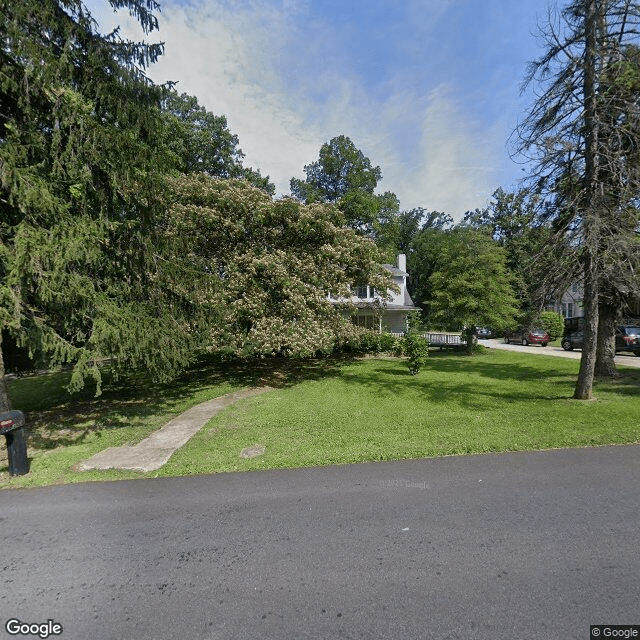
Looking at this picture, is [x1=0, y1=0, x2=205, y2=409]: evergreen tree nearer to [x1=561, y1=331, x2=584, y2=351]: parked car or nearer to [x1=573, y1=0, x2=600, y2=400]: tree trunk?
[x1=573, y1=0, x2=600, y2=400]: tree trunk

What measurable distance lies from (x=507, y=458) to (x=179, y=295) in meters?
7.38

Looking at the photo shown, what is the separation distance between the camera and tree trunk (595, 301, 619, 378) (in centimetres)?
1155

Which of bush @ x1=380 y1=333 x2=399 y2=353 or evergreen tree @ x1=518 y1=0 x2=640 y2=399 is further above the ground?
evergreen tree @ x1=518 y1=0 x2=640 y2=399

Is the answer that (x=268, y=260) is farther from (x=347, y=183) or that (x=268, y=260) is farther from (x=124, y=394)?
(x=347, y=183)

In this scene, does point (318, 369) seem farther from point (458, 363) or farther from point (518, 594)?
point (518, 594)

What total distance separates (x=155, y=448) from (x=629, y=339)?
21141 mm

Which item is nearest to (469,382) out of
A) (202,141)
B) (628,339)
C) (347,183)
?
(628,339)

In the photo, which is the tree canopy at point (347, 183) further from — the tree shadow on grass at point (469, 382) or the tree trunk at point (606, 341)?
the tree trunk at point (606, 341)

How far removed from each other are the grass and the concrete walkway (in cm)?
21

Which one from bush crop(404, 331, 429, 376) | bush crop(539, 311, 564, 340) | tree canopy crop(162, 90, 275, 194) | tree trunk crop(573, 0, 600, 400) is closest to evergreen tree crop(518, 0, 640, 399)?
tree trunk crop(573, 0, 600, 400)

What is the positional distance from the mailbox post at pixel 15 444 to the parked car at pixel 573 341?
80.7 ft

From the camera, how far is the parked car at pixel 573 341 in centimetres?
2097

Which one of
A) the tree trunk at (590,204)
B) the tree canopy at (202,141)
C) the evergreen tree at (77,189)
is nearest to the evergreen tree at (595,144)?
the tree trunk at (590,204)

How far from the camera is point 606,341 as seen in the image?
467 inches
